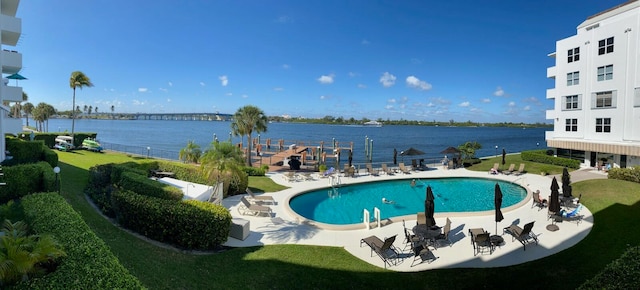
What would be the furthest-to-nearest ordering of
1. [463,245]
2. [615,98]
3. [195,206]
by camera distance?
[615,98] → [463,245] → [195,206]

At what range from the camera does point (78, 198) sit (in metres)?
14.9

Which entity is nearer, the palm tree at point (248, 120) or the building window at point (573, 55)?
the building window at point (573, 55)

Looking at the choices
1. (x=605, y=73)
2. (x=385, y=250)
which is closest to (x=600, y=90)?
(x=605, y=73)

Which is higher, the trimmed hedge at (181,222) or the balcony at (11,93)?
the balcony at (11,93)

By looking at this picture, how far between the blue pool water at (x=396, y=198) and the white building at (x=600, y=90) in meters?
10.3

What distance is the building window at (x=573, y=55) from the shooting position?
98.1 ft

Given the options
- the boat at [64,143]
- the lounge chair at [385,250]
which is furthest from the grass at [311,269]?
the boat at [64,143]

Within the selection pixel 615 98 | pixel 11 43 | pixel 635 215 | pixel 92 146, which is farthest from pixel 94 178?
pixel 615 98

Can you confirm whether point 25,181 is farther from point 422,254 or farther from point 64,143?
point 64,143

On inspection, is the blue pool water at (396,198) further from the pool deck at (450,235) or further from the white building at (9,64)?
the white building at (9,64)

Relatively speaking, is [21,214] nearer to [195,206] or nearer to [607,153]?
[195,206]

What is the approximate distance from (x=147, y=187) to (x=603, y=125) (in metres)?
35.0

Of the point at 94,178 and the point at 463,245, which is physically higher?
the point at 94,178

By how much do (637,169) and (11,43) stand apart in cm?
4481
